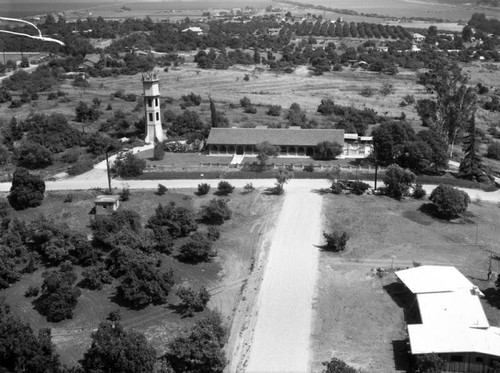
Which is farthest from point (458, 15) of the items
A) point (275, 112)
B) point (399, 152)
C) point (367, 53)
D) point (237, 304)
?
point (237, 304)

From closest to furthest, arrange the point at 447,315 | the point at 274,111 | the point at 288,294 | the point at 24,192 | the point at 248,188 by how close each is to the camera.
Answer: the point at 447,315 < the point at 288,294 < the point at 24,192 < the point at 248,188 < the point at 274,111

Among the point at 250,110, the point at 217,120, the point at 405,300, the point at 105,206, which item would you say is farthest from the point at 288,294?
the point at 250,110

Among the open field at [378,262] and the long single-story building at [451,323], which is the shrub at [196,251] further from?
the long single-story building at [451,323]

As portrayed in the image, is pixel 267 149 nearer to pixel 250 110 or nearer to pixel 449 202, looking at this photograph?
pixel 449 202

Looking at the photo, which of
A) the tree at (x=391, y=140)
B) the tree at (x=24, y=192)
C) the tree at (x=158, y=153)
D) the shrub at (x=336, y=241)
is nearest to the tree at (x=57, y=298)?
the tree at (x=24, y=192)

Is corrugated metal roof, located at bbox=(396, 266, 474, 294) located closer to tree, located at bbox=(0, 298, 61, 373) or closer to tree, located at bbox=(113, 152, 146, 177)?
tree, located at bbox=(0, 298, 61, 373)

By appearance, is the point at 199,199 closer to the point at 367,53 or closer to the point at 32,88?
the point at 32,88
